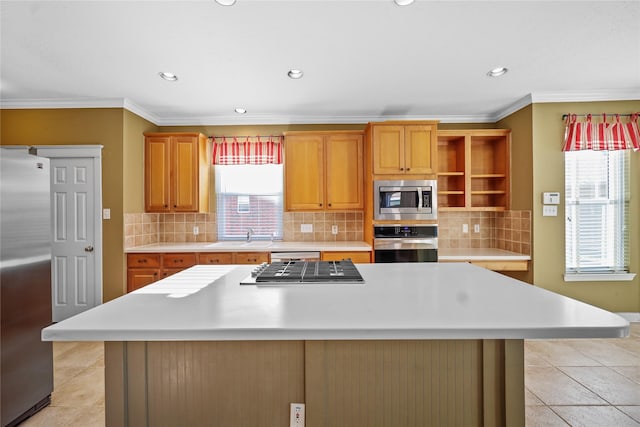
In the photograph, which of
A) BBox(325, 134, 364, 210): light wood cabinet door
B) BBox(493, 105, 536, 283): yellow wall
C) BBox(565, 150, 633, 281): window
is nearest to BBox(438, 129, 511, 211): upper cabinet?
BBox(493, 105, 536, 283): yellow wall

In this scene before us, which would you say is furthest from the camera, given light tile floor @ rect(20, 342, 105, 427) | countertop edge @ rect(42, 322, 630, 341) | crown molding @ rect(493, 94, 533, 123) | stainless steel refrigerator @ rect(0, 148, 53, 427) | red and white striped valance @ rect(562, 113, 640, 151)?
crown molding @ rect(493, 94, 533, 123)

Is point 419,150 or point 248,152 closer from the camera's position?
point 419,150

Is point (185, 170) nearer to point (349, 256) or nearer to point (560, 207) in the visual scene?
point (349, 256)

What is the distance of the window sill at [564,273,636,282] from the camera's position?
11.9ft

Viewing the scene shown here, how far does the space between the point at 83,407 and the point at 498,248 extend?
14.7 ft

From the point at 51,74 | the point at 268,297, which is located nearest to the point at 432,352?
the point at 268,297

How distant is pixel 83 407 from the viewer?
89.0 inches

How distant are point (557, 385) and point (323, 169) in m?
3.00

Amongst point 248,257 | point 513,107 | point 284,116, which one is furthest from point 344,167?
point 513,107

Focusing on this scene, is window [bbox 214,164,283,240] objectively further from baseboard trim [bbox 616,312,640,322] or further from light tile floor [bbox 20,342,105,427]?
baseboard trim [bbox 616,312,640,322]

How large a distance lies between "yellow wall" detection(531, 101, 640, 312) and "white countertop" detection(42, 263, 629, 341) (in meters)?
2.46

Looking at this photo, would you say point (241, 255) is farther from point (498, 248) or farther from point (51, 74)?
point (498, 248)

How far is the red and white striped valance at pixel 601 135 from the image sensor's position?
3.57 metres

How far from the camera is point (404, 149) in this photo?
383cm
